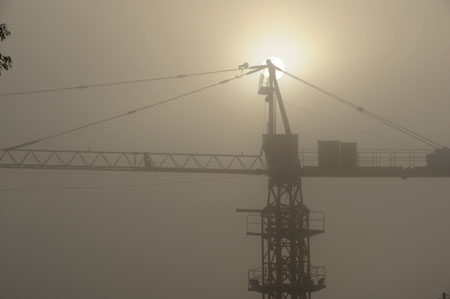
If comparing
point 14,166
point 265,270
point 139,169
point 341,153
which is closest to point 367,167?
point 341,153

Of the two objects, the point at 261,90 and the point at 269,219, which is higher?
the point at 261,90

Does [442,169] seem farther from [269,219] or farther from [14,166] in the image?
[14,166]

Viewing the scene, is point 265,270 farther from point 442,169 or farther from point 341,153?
point 442,169

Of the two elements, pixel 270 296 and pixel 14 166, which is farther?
pixel 14 166

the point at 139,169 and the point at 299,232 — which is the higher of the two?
the point at 139,169

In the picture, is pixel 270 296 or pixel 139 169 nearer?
pixel 270 296

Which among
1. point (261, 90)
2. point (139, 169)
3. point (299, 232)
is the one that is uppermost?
point (261, 90)

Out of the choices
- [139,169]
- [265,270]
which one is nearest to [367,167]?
[265,270]

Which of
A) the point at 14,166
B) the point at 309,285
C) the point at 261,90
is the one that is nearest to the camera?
the point at 309,285

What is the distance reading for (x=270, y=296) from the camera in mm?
70375

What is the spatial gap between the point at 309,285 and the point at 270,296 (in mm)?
3548

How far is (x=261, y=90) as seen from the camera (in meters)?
77.2

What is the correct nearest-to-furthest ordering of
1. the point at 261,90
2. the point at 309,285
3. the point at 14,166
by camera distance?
the point at 309,285 < the point at 261,90 < the point at 14,166

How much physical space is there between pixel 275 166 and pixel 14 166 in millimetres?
28340
